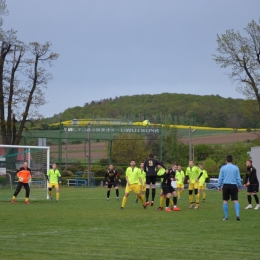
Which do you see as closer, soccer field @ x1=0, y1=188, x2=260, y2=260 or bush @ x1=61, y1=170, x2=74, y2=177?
soccer field @ x1=0, y1=188, x2=260, y2=260

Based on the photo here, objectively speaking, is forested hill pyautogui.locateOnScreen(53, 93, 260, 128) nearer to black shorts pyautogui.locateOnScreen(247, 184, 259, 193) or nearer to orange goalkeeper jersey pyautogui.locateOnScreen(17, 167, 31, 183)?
orange goalkeeper jersey pyautogui.locateOnScreen(17, 167, 31, 183)

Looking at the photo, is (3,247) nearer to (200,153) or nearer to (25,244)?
(25,244)

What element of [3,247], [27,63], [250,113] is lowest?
[3,247]

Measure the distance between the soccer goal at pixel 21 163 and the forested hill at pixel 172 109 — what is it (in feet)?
198

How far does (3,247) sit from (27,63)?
42.1m

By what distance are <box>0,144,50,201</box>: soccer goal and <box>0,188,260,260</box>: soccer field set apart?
11.8 m

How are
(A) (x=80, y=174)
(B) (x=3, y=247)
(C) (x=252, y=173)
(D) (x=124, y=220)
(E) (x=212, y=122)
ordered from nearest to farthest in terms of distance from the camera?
(B) (x=3, y=247) → (D) (x=124, y=220) → (C) (x=252, y=173) → (A) (x=80, y=174) → (E) (x=212, y=122)

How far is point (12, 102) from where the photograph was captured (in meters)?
51.5

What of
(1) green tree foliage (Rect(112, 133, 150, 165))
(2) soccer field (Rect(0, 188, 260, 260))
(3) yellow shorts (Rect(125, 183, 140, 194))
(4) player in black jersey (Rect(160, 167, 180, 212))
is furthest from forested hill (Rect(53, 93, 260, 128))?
(2) soccer field (Rect(0, 188, 260, 260))

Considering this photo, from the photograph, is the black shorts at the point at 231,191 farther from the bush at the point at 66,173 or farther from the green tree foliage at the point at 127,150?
the bush at the point at 66,173

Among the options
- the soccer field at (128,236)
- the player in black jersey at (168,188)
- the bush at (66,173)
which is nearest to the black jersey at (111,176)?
the player in black jersey at (168,188)

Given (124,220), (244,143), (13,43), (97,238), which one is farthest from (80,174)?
(97,238)

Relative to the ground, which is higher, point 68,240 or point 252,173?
point 252,173

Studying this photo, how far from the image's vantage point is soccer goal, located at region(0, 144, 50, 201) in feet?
99.9
